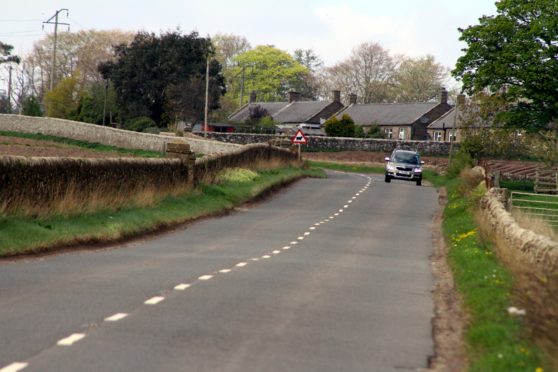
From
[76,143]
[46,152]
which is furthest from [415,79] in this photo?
[46,152]

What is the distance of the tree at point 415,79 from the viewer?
154 m

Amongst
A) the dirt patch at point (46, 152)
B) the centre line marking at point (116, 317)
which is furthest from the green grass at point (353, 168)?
the centre line marking at point (116, 317)

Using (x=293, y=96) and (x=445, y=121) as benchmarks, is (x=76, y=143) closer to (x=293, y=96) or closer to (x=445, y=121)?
(x=445, y=121)

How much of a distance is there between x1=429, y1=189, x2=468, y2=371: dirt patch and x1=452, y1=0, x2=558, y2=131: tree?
39139 mm

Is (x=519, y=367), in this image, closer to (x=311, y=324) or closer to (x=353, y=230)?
(x=311, y=324)

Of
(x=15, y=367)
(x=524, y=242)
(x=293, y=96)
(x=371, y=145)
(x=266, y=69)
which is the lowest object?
(x=15, y=367)

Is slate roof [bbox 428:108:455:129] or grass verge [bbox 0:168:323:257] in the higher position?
slate roof [bbox 428:108:455:129]

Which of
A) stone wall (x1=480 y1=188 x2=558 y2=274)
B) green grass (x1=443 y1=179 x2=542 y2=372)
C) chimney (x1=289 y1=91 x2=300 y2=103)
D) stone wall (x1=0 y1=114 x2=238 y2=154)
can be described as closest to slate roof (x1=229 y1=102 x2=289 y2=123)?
chimney (x1=289 y1=91 x2=300 y2=103)

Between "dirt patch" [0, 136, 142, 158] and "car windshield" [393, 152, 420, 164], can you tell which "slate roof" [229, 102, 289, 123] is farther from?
"car windshield" [393, 152, 420, 164]

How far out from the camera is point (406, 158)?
6059 centimetres

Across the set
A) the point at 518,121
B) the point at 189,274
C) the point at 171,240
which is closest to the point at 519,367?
the point at 189,274

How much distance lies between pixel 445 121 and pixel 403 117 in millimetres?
7846

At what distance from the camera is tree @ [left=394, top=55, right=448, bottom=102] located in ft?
505

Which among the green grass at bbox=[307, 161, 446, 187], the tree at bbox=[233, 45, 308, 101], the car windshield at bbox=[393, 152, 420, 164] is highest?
the tree at bbox=[233, 45, 308, 101]
